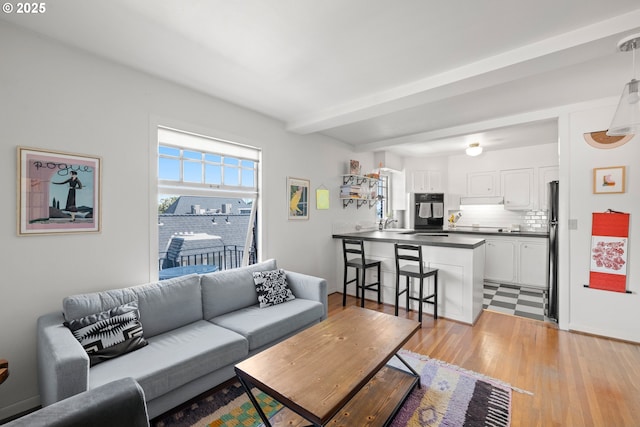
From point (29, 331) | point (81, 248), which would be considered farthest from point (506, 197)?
point (29, 331)

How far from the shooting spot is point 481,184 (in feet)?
18.9

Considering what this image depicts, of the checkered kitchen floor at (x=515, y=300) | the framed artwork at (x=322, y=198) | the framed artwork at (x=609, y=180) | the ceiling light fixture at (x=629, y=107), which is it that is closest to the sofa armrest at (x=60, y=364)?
the framed artwork at (x=322, y=198)

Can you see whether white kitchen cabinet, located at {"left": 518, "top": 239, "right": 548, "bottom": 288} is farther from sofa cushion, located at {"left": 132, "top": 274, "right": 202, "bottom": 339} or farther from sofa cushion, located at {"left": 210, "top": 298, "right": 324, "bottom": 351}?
sofa cushion, located at {"left": 132, "top": 274, "right": 202, "bottom": 339}

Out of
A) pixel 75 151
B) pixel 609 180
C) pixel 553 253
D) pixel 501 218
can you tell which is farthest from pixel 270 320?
pixel 501 218

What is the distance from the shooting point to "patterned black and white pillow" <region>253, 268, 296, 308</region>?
114 inches

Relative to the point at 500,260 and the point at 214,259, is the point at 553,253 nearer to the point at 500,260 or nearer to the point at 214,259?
the point at 500,260

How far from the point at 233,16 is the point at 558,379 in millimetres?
3651


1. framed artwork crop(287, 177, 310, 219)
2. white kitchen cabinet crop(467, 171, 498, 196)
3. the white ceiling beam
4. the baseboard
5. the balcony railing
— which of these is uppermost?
the white ceiling beam

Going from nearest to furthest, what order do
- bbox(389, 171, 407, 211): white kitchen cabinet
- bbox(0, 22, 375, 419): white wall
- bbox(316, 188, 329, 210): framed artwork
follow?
bbox(0, 22, 375, 419): white wall < bbox(316, 188, 329, 210): framed artwork < bbox(389, 171, 407, 211): white kitchen cabinet

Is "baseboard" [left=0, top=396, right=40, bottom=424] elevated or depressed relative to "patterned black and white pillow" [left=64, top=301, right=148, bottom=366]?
depressed

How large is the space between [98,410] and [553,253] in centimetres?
440

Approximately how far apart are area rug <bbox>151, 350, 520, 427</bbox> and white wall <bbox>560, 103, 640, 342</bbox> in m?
1.80

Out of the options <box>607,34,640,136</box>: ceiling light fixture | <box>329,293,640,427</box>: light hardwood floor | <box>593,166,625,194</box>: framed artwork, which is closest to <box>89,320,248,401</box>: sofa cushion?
<box>329,293,640,427</box>: light hardwood floor

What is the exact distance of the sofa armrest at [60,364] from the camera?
56.2 inches
